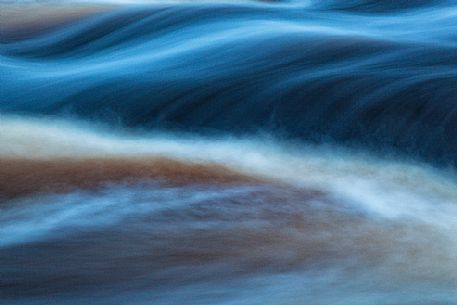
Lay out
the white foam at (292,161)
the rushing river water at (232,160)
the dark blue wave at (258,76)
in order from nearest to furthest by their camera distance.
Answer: the rushing river water at (232,160) < the white foam at (292,161) < the dark blue wave at (258,76)

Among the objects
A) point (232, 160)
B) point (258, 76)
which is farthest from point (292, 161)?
point (258, 76)

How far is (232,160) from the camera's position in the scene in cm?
233

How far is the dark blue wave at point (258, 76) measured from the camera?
2.49 metres

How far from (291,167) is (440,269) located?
714mm

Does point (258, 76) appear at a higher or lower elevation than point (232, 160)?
higher

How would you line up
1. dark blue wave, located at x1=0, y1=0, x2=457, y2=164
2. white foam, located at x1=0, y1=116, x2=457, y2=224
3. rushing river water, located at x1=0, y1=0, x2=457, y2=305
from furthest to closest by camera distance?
dark blue wave, located at x1=0, y1=0, x2=457, y2=164
white foam, located at x1=0, y1=116, x2=457, y2=224
rushing river water, located at x1=0, y1=0, x2=457, y2=305

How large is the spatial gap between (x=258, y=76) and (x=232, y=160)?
1.88ft

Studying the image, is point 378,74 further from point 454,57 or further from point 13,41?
point 13,41

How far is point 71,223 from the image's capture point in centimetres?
185

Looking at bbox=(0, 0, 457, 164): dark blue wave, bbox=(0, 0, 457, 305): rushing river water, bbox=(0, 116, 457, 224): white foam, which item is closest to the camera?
bbox=(0, 0, 457, 305): rushing river water

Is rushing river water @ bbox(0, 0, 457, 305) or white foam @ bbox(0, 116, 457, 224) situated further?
white foam @ bbox(0, 116, 457, 224)

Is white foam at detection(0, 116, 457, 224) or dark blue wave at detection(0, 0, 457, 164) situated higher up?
dark blue wave at detection(0, 0, 457, 164)

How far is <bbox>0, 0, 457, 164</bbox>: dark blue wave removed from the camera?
2490 millimetres

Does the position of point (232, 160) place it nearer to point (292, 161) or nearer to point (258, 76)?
point (292, 161)
